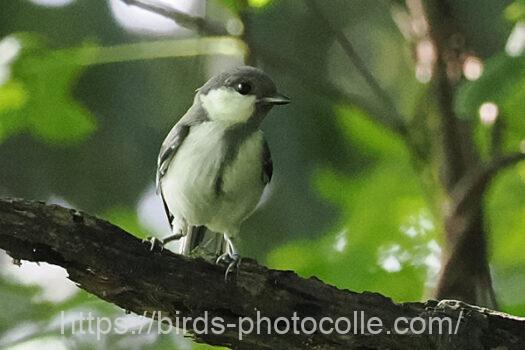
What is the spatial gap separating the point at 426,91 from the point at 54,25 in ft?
3.53

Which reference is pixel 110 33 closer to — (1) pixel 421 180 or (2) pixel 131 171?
(2) pixel 131 171

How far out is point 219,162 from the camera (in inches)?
84.1

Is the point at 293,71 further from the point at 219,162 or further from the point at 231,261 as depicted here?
the point at 231,261

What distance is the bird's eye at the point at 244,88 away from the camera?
229 cm

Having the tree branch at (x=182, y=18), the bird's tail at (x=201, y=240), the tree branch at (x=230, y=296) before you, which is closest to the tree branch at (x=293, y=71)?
the tree branch at (x=182, y=18)

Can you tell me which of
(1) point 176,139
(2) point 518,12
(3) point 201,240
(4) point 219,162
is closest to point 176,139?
(1) point 176,139

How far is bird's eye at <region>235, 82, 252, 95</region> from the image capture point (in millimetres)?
2291

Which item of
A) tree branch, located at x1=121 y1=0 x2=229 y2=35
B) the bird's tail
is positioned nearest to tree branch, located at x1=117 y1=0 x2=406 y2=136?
tree branch, located at x1=121 y1=0 x2=229 y2=35

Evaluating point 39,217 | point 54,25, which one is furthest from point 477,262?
point 54,25

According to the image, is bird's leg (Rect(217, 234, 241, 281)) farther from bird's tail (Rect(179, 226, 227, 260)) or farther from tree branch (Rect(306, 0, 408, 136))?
tree branch (Rect(306, 0, 408, 136))

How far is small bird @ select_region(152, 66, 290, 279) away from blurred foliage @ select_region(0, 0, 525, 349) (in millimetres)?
119

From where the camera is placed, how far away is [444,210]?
2314mm

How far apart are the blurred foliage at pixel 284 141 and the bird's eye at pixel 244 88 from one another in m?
0.09

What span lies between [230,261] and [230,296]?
0.09 metres
